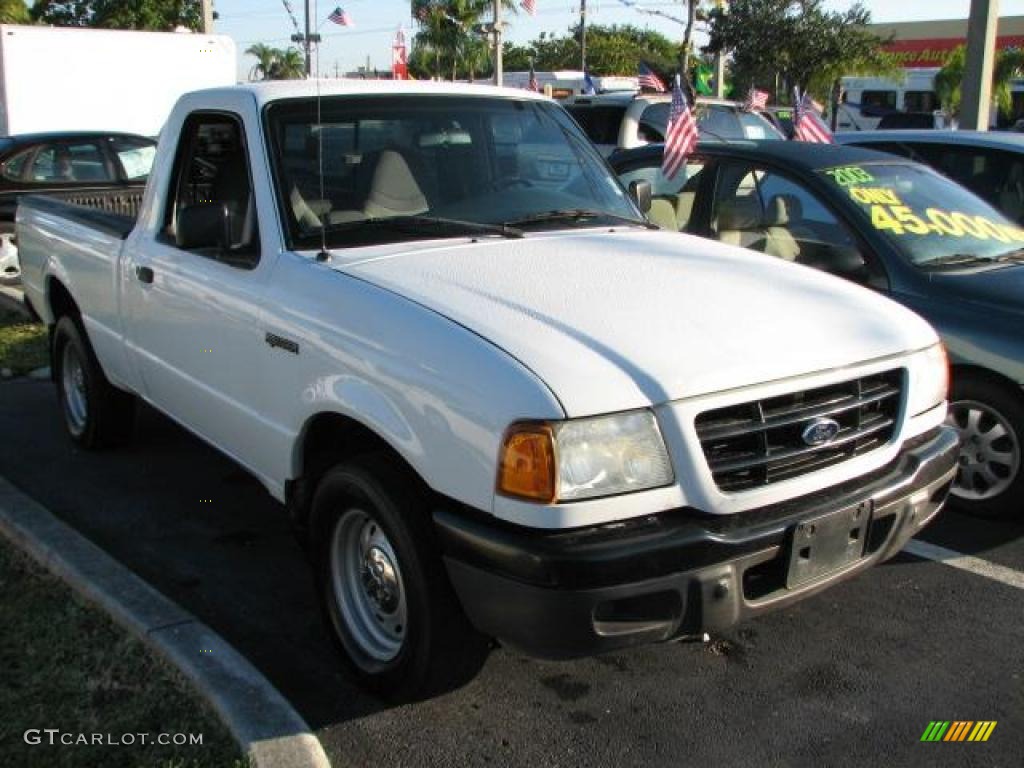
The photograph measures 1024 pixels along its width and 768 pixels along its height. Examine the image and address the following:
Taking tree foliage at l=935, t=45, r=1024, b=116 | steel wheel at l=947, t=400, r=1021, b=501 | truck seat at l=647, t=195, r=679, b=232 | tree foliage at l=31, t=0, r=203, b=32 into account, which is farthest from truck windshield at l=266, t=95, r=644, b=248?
tree foliage at l=31, t=0, r=203, b=32

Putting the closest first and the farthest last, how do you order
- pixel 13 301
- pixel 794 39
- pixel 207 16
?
pixel 13 301 < pixel 207 16 < pixel 794 39

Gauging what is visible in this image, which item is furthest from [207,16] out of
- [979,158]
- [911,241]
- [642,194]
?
[911,241]

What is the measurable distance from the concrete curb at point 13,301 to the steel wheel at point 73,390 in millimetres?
3574

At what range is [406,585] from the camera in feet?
9.98

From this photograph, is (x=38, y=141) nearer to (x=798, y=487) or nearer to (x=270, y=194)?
(x=270, y=194)

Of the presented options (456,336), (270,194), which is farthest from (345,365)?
(270,194)

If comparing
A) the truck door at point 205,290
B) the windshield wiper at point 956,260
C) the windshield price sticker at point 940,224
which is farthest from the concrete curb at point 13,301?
the windshield wiper at point 956,260

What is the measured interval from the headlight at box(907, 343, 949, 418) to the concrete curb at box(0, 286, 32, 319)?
804 centimetres

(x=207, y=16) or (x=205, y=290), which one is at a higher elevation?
(x=207, y=16)

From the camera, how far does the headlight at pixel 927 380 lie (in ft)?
11.0

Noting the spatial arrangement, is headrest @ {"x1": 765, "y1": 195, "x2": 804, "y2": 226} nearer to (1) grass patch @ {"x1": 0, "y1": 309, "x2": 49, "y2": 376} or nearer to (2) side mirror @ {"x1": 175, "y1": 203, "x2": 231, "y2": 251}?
Result: (2) side mirror @ {"x1": 175, "y1": 203, "x2": 231, "y2": 251}

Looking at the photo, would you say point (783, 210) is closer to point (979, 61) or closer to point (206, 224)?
point (206, 224)

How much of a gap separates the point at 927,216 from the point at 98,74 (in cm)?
1492

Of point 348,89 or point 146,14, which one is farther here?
point 146,14
